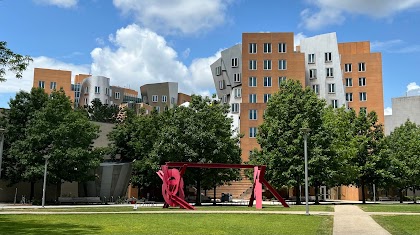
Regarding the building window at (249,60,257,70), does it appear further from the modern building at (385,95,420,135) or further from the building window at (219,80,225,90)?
the modern building at (385,95,420,135)

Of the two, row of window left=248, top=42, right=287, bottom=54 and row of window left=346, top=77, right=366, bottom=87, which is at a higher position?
row of window left=248, top=42, right=287, bottom=54

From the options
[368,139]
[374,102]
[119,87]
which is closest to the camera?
[368,139]

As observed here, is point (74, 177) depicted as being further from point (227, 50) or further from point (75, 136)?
point (227, 50)

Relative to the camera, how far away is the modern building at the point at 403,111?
93.4 m

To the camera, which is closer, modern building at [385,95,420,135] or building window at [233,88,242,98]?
building window at [233,88,242,98]

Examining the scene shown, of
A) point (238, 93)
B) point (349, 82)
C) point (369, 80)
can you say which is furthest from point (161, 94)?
point (369, 80)

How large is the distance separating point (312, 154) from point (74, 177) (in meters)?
25.4

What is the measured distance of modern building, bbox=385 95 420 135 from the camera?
93.4 m

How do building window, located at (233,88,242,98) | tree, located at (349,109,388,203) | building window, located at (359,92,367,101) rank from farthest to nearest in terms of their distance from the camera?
building window, located at (359,92,367,101) < building window, located at (233,88,242,98) < tree, located at (349,109,388,203)

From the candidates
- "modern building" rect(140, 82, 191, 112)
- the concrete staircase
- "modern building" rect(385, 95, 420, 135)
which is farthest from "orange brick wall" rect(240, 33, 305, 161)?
"modern building" rect(140, 82, 191, 112)

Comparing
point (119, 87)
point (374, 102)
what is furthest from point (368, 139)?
point (119, 87)

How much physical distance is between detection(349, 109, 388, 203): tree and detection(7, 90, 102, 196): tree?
101 feet

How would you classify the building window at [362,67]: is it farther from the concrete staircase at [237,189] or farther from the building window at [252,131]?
the concrete staircase at [237,189]

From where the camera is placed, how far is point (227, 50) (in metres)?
88.2
